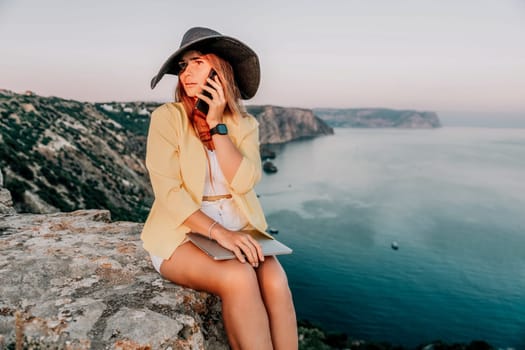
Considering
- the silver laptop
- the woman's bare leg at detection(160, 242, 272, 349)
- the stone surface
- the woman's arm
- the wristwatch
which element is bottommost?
the stone surface

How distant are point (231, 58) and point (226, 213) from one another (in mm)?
1011

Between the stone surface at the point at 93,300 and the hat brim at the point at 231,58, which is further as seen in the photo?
the hat brim at the point at 231,58

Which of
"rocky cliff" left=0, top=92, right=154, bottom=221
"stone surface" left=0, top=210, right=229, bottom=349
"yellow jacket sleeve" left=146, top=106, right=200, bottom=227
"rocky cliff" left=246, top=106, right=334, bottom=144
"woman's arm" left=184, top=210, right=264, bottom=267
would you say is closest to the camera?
"stone surface" left=0, top=210, right=229, bottom=349

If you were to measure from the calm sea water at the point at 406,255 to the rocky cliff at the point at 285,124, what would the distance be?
58.2 m

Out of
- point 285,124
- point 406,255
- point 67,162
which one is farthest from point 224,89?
point 285,124

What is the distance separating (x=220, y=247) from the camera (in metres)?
2.04

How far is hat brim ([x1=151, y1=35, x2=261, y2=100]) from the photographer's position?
2229 millimetres

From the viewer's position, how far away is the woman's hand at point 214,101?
2.30m

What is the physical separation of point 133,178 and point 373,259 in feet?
83.8

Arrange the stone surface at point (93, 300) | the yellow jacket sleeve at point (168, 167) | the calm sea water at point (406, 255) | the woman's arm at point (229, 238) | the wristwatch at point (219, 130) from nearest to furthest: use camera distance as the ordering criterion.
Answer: the stone surface at point (93, 300)
the woman's arm at point (229, 238)
the yellow jacket sleeve at point (168, 167)
the wristwatch at point (219, 130)
the calm sea water at point (406, 255)

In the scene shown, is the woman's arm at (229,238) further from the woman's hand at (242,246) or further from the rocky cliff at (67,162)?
the rocky cliff at (67,162)

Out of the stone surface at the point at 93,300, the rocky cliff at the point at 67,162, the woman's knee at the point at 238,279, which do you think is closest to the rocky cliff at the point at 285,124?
the rocky cliff at the point at 67,162

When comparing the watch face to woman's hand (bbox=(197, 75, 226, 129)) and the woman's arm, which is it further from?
the woman's arm

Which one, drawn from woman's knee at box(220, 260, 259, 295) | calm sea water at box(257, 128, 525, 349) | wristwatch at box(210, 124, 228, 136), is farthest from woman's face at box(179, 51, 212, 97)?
calm sea water at box(257, 128, 525, 349)
